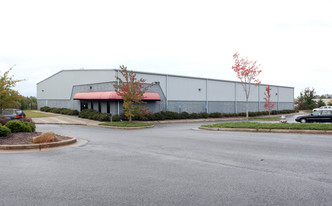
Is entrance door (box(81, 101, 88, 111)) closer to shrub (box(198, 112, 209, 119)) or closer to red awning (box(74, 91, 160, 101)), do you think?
red awning (box(74, 91, 160, 101))

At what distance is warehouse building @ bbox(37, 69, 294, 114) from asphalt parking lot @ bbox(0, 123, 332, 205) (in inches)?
772

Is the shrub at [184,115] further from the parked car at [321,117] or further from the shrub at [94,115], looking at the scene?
the parked car at [321,117]

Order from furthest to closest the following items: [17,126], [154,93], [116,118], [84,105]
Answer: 1. [84,105]
2. [154,93]
3. [116,118]
4. [17,126]

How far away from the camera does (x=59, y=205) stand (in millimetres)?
4445

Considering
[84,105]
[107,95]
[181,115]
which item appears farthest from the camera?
[84,105]

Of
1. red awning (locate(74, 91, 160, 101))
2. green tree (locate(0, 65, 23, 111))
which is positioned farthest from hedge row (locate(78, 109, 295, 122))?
green tree (locate(0, 65, 23, 111))

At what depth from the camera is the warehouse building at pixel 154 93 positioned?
30984 millimetres

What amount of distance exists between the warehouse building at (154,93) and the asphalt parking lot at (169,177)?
→ 1960 centimetres

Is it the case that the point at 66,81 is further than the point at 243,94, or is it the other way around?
the point at 243,94

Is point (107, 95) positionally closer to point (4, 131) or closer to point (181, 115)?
point (181, 115)

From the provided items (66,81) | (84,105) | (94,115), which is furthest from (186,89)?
(66,81)

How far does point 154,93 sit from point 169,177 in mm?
25763

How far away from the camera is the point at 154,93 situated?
104 feet

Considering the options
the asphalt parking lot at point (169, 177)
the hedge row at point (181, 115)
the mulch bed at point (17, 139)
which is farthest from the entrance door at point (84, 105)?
the asphalt parking lot at point (169, 177)
